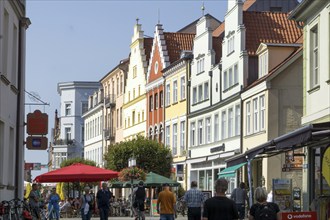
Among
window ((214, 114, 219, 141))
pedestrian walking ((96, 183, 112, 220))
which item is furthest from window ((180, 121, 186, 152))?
pedestrian walking ((96, 183, 112, 220))

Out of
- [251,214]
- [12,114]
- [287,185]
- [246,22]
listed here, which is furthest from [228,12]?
[251,214]

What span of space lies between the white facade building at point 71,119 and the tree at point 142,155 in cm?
5225

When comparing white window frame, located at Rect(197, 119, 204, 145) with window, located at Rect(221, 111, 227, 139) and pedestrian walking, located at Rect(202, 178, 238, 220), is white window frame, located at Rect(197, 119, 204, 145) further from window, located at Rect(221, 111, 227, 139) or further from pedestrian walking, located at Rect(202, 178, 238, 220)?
pedestrian walking, located at Rect(202, 178, 238, 220)

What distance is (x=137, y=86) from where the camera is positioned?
3108 inches

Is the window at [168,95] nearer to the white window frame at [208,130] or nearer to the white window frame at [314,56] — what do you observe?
→ the white window frame at [208,130]

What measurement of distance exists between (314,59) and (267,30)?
865 inches

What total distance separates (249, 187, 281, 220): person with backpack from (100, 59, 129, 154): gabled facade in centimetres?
7063

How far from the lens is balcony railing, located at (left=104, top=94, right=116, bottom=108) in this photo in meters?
89.4

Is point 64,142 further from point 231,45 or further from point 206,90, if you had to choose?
point 231,45

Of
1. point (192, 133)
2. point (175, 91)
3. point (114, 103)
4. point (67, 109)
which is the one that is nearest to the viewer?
point (192, 133)

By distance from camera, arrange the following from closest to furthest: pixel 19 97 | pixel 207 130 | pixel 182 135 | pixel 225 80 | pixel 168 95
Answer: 1. pixel 19 97
2. pixel 225 80
3. pixel 207 130
4. pixel 182 135
5. pixel 168 95

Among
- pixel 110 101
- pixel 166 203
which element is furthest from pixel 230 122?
pixel 110 101

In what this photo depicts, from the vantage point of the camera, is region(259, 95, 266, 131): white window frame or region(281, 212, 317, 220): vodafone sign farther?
region(259, 95, 266, 131): white window frame

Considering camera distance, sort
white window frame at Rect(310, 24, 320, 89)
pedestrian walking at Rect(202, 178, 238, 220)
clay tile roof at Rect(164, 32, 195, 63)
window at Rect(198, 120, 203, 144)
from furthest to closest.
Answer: clay tile roof at Rect(164, 32, 195, 63) → window at Rect(198, 120, 203, 144) → white window frame at Rect(310, 24, 320, 89) → pedestrian walking at Rect(202, 178, 238, 220)
